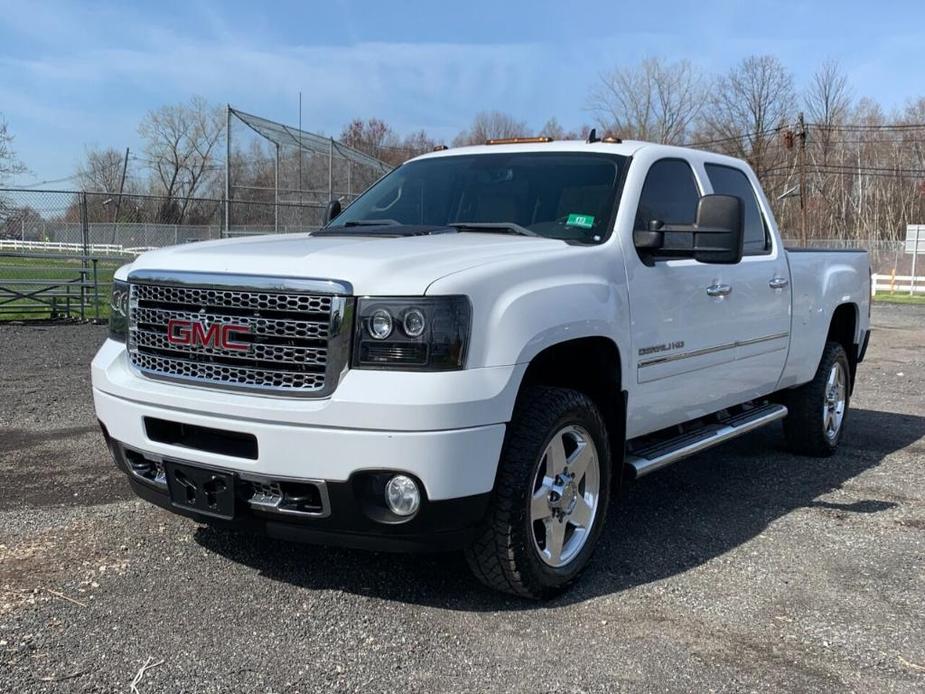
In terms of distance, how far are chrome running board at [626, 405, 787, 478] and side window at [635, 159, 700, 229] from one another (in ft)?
3.69

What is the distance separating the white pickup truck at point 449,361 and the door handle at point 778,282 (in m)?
0.63

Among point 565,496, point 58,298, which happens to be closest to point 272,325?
point 565,496

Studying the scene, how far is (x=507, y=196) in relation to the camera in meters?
4.70

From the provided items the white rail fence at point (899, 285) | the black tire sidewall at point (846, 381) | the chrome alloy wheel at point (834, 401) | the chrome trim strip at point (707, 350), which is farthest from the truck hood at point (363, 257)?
the white rail fence at point (899, 285)

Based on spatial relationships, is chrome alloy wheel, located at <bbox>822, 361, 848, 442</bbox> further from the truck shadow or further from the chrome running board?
the chrome running board

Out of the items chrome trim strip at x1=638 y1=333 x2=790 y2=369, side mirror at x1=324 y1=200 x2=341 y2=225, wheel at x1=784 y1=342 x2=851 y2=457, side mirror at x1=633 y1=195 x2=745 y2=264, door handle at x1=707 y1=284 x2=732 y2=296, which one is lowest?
wheel at x1=784 y1=342 x2=851 y2=457

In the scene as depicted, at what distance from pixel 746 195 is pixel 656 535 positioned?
2.39 meters

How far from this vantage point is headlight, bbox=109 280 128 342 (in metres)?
3.92

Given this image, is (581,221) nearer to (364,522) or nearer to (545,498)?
(545,498)

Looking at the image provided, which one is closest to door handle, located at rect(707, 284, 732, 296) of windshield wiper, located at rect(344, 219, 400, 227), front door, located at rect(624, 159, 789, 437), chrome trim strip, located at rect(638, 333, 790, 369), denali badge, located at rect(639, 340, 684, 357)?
front door, located at rect(624, 159, 789, 437)

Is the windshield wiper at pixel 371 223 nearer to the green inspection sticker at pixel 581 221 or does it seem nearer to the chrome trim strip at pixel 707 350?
the green inspection sticker at pixel 581 221

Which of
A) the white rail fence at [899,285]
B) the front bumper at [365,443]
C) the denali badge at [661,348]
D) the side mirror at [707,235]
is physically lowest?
the white rail fence at [899,285]

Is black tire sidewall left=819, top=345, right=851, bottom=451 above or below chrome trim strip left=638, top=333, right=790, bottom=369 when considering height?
below

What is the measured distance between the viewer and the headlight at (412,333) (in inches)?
125
